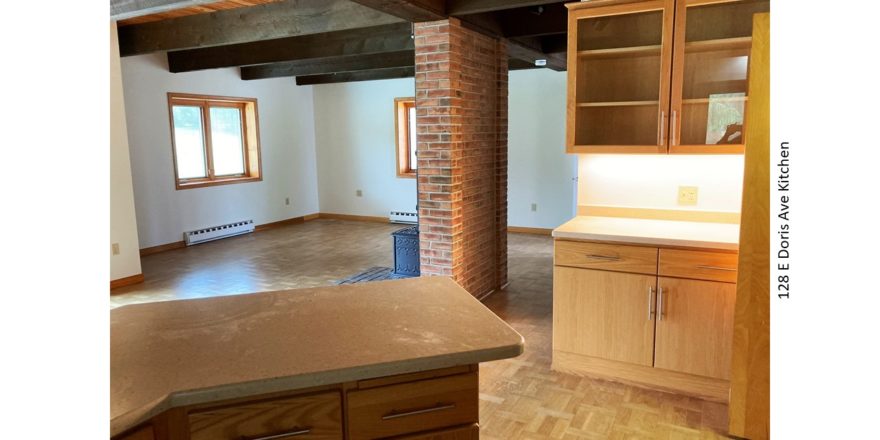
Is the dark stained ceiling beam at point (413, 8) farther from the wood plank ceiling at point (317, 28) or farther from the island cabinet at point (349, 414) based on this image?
the island cabinet at point (349, 414)

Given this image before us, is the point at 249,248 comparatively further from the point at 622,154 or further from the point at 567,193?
the point at 622,154

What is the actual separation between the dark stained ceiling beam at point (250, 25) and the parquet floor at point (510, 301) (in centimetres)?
231

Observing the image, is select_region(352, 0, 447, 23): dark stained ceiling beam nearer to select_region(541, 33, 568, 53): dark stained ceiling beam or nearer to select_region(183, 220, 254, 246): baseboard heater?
select_region(541, 33, 568, 53): dark stained ceiling beam

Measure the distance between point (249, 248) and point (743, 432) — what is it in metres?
5.88

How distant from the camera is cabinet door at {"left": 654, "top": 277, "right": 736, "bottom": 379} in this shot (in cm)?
258

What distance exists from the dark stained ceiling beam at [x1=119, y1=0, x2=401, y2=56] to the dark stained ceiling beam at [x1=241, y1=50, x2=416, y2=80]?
4.15 ft

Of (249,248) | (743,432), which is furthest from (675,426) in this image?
(249,248)

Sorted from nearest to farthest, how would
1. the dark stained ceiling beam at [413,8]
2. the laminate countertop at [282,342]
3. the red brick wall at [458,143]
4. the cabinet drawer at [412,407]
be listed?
the laminate countertop at [282,342]
the cabinet drawer at [412,407]
the dark stained ceiling beam at [413,8]
the red brick wall at [458,143]

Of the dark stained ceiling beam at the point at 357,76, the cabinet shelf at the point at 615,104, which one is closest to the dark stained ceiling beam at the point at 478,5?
the cabinet shelf at the point at 615,104

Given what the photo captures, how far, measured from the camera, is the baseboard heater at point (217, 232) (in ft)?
22.9

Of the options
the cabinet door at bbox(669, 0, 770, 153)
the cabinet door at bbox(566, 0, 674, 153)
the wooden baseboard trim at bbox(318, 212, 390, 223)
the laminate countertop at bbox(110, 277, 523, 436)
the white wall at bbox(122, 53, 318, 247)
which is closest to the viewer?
the laminate countertop at bbox(110, 277, 523, 436)

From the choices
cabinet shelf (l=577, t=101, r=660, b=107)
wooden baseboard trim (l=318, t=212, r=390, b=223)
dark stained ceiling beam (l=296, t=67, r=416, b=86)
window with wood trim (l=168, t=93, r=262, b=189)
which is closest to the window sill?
window with wood trim (l=168, t=93, r=262, b=189)

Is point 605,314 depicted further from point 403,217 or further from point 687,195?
point 403,217

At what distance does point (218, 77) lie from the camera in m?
7.22
